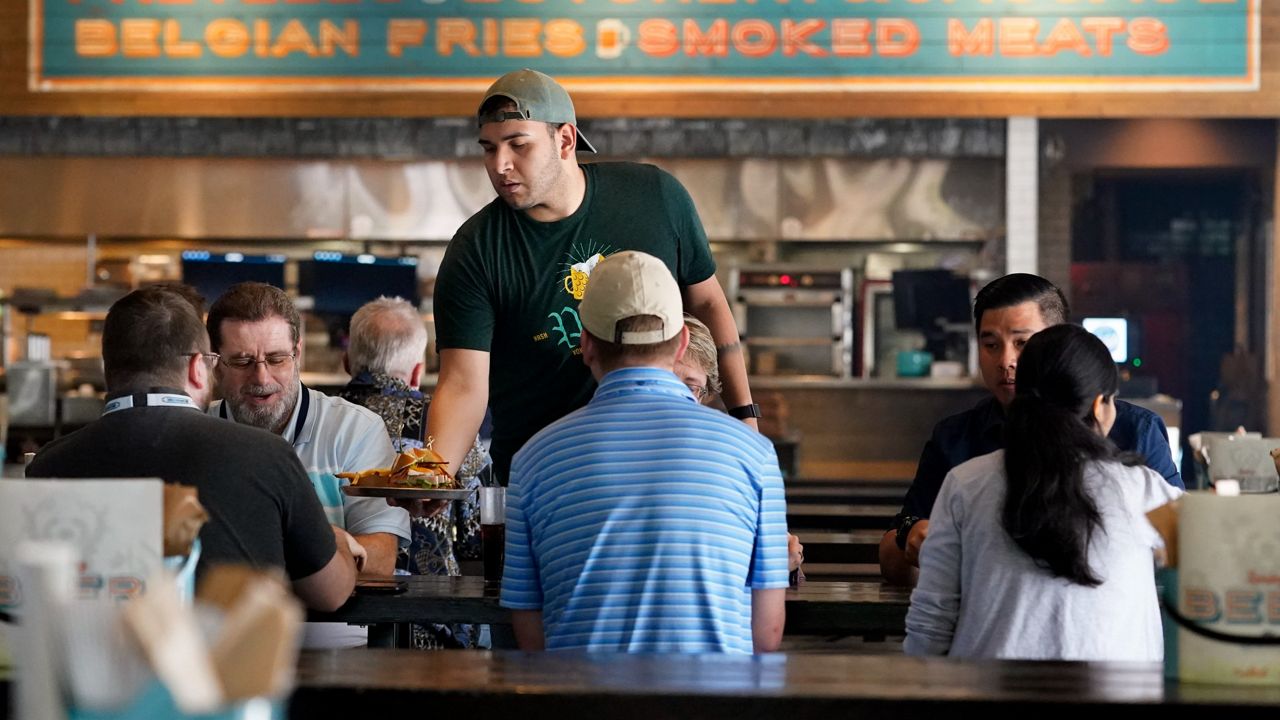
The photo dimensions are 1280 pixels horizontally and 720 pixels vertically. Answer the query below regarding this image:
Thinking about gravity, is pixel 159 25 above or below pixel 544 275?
above

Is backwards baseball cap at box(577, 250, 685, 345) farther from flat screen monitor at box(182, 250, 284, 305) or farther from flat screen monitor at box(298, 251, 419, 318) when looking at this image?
flat screen monitor at box(182, 250, 284, 305)

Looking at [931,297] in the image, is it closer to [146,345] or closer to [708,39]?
[708,39]

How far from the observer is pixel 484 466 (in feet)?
14.1

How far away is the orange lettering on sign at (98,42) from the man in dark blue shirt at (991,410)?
26.5 feet

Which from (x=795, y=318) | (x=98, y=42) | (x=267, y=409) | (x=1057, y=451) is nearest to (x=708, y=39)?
(x=795, y=318)

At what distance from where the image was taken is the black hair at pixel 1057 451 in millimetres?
2277

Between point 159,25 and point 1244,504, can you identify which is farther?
point 159,25

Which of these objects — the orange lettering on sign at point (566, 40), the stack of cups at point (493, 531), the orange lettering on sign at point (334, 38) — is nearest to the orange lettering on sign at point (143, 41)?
the orange lettering on sign at point (334, 38)

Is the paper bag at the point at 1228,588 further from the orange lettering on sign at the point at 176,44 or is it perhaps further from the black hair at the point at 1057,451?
the orange lettering on sign at the point at 176,44

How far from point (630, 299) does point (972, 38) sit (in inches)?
304

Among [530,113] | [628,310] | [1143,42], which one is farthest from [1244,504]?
[1143,42]

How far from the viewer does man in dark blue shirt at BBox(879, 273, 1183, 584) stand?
121 inches

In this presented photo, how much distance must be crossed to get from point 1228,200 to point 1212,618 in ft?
28.0

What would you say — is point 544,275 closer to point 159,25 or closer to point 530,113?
point 530,113
